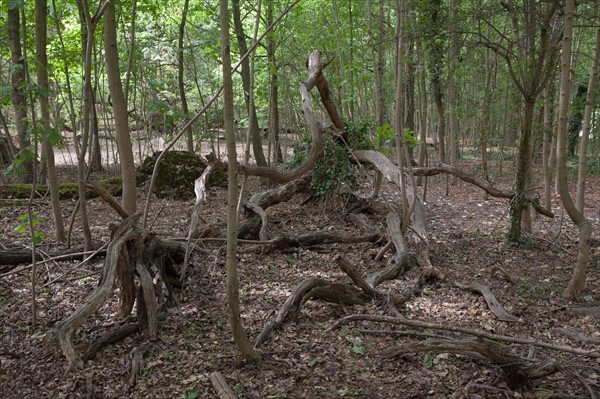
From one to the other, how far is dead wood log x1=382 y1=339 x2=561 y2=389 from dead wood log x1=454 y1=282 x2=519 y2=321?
1041mm

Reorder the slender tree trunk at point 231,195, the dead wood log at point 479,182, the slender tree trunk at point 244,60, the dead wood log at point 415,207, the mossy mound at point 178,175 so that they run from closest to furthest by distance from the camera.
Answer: the slender tree trunk at point 231,195
the dead wood log at point 415,207
the dead wood log at point 479,182
the mossy mound at point 178,175
the slender tree trunk at point 244,60

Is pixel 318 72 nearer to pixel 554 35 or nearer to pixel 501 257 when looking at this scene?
pixel 554 35

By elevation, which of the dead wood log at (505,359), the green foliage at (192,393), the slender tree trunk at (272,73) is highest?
the slender tree trunk at (272,73)

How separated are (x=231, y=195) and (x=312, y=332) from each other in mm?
1595

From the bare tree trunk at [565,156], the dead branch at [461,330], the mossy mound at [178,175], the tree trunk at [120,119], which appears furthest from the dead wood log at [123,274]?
the mossy mound at [178,175]

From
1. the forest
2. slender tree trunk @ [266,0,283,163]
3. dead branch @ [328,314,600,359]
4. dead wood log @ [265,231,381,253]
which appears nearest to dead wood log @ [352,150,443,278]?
the forest

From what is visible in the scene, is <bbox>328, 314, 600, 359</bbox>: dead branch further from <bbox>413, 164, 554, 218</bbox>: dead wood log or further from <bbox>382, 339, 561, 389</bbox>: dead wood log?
<bbox>413, 164, 554, 218</bbox>: dead wood log

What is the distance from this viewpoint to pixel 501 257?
595 cm

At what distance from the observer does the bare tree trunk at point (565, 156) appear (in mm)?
3990

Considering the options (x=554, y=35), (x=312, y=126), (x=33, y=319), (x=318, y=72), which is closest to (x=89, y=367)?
(x=33, y=319)

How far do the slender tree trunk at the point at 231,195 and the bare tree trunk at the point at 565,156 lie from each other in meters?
2.96

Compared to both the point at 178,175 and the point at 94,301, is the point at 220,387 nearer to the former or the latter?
the point at 94,301

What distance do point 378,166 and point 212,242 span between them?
275cm

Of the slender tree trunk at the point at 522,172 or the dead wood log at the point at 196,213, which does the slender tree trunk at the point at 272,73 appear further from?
the slender tree trunk at the point at 522,172
